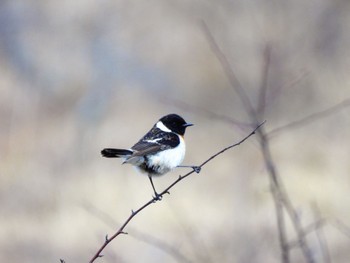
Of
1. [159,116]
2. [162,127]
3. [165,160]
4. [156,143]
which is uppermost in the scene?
[159,116]

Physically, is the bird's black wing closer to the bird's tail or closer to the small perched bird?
the small perched bird

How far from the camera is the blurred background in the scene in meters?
9.12

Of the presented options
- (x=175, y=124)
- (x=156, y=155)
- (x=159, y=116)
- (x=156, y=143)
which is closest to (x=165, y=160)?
(x=156, y=155)

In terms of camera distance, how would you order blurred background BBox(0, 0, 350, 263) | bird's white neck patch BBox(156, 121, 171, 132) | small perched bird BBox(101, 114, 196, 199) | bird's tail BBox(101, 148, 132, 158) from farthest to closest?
1. blurred background BBox(0, 0, 350, 263)
2. bird's white neck patch BBox(156, 121, 171, 132)
3. small perched bird BBox(101, 114, 196, 199)
4. bird's tail BBox(101, 148, 132, 158)

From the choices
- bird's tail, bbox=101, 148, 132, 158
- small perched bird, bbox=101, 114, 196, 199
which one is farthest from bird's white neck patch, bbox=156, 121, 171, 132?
bird's tail, bbox=101, 148, 132, 158

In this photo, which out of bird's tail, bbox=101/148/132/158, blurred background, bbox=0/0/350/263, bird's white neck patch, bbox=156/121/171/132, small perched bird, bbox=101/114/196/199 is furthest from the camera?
blurred background, bbox=0/0/350/263

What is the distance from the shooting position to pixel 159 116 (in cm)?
1023

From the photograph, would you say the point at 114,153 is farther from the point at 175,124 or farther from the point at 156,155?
the point at 175,124

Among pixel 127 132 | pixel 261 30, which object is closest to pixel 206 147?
pixel 127 132

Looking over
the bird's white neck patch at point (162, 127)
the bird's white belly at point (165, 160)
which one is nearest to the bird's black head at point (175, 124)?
the bird's white neck patch at point (162, 127)

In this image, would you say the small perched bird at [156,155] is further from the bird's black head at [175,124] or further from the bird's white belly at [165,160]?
the bird's black head at [175,124]

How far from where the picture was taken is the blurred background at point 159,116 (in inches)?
359

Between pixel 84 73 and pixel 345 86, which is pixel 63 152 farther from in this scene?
pixel 345 86

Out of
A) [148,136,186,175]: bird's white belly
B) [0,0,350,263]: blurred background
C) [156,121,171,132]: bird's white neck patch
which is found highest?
[0,0,350,263]: blurred background
